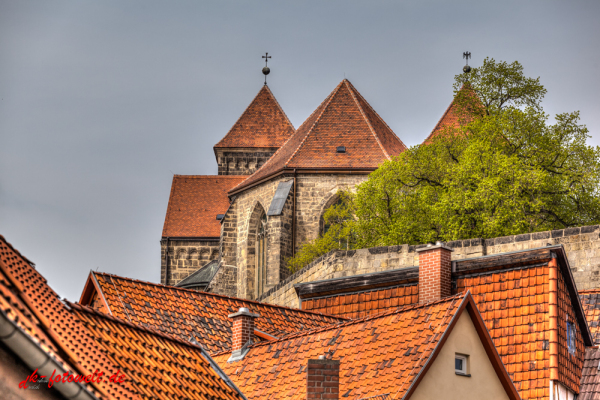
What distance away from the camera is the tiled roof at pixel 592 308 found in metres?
15.7

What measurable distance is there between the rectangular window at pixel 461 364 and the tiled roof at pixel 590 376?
14.7 ft

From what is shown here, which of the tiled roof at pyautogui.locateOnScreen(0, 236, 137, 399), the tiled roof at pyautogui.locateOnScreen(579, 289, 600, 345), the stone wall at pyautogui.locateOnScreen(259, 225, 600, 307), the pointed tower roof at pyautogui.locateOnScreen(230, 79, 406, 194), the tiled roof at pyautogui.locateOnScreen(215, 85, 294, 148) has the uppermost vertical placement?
the tiled roof at pyautogui.locateOnScreen(215, 85, 294, 148)

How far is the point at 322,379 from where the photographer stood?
9.26 meters

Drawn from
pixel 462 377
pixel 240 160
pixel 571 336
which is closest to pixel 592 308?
pixel 571 336

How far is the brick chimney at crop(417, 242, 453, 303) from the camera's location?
15.8m

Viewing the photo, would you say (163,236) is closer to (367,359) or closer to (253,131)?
(253,131)

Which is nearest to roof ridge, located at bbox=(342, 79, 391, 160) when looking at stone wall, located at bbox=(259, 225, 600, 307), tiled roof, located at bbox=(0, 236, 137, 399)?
stone wall, located at bbox=(259, 225, 600, 307)

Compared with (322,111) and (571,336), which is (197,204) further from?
(571,336)

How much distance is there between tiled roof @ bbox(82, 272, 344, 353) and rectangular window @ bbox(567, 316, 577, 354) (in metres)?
4.37

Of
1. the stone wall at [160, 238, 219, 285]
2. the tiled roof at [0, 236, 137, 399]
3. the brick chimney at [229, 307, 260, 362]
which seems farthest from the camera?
the stone wall at [160, 238, 219, 285]

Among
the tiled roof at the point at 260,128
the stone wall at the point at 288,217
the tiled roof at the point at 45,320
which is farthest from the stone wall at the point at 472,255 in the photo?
the tiled roof at the point at 260,128

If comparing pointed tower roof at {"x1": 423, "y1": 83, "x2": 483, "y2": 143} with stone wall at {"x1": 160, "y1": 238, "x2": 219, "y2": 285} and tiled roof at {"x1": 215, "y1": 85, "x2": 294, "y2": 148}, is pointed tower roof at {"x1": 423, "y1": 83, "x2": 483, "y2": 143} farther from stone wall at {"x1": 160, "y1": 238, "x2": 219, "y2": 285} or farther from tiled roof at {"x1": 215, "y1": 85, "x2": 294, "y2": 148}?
stone wall at {"x1": 160, "y1": 238, "x2": 219, "y2": 285}

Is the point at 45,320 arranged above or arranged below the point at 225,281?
above

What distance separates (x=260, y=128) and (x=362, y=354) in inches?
1491
